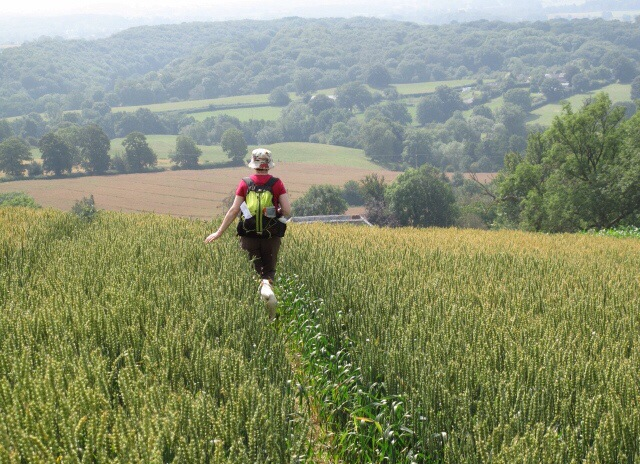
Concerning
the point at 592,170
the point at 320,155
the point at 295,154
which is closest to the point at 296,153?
the point at 295,154

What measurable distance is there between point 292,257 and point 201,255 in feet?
4.25

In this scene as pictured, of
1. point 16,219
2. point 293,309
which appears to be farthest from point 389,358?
point 16,219

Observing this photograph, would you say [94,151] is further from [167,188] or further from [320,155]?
[320,155]

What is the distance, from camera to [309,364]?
5895 mm

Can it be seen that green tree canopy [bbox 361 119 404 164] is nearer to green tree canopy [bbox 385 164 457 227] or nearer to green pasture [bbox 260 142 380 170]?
green pasture [bbox 260 142 380 170]

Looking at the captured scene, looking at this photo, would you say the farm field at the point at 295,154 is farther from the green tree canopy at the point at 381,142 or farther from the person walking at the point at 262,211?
the person walking at the point at 262,211

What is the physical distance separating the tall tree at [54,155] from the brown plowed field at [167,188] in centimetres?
440

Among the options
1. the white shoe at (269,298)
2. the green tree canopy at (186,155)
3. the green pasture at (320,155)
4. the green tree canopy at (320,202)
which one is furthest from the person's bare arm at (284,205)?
the green pasture at (320,155)

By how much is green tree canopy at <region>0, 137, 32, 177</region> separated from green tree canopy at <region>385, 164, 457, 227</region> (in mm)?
52415

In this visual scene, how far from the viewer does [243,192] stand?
7191mm

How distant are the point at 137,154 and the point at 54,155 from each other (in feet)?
43.5

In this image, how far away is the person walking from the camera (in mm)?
7129

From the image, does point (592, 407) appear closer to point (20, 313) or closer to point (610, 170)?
point (20, 313)

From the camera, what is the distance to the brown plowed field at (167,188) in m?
77.3
